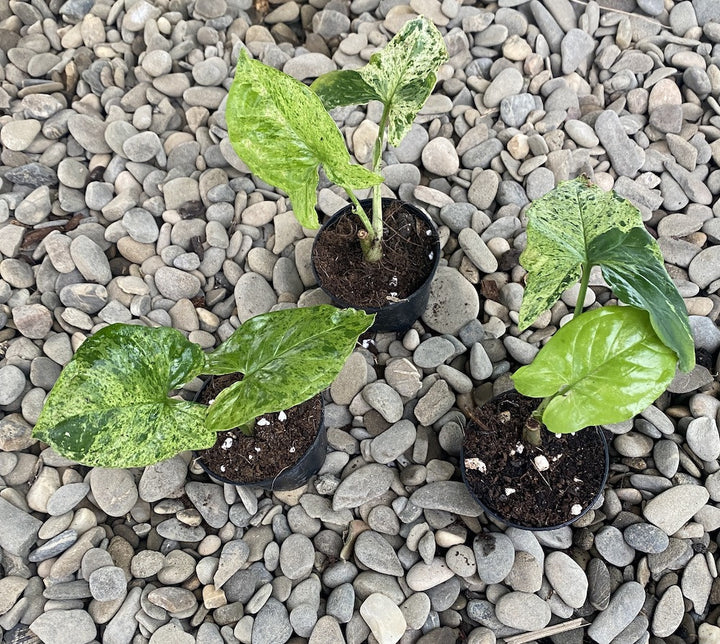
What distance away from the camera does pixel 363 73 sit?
4.00 feet

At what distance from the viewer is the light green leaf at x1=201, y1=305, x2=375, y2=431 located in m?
0.91

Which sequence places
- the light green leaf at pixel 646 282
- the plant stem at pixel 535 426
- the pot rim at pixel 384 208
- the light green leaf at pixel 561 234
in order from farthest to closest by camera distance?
the pot rim at pixel 384 208 → the plant stem at pixel 535 426 → the light green leaf at pixel 561 234 → the light green leaf at pixel 646 282

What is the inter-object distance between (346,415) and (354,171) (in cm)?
68

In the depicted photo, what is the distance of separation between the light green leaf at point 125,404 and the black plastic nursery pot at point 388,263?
0.49 meters

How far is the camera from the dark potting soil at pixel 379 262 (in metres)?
1.45

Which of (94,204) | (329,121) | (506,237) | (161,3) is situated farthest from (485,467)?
(161,3)

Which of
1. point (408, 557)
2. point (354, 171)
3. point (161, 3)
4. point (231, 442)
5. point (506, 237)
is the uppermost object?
point (354, 171)

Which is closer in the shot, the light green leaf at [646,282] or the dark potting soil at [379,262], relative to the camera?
the light green leaf at [646,282]

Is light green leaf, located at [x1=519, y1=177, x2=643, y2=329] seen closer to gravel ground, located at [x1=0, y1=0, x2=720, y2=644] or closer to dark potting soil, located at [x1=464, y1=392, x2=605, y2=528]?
dark potting soil, located at [x1=464, y1=392, x2=605, y2=528]

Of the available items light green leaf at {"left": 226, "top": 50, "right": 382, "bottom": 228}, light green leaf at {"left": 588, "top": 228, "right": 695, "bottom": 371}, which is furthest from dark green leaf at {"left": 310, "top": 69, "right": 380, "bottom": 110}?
light green leaf at {"left": 588, "top": 228, "right": 695, "bottom": 371}

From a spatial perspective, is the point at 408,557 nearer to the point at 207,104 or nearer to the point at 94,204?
the point at 94,204

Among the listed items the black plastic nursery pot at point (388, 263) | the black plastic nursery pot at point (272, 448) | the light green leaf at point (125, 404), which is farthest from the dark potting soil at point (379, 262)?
the light green leaf at point (125, 404)

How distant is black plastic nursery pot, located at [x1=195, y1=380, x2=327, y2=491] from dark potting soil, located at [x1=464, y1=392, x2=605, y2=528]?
309 mm

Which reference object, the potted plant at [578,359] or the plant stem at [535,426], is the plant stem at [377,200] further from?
the plant stem at [535,426]
